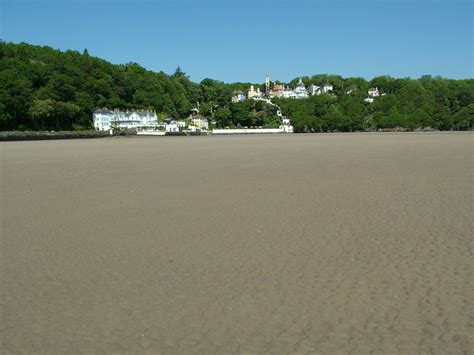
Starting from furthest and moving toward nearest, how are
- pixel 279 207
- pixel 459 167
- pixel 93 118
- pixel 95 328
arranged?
1. pixel 93 118
2. pixel 459 167
3. pixel 279 207
4. pixel 95 328

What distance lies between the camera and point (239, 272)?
674 cm

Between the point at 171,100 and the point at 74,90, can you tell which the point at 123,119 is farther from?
the point at 171,100

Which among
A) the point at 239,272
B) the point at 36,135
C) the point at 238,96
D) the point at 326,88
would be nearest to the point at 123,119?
the point at 36,135

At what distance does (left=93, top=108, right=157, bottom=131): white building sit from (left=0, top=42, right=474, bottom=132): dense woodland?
10.7 feet

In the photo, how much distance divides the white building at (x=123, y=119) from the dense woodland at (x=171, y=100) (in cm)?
327

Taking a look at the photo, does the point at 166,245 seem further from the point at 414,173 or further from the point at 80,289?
the point at 414,173

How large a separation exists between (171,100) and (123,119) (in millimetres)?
31566

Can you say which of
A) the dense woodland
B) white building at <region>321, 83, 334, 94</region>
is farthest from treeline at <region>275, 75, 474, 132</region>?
white building at <region>321, 83, 334, 94</region>

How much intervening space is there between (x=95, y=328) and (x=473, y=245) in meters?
5.93

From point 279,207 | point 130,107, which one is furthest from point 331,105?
point 279,207

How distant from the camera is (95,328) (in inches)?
194

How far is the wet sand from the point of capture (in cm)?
472

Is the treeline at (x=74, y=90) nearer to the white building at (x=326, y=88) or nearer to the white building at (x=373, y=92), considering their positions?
the white building at (x=326, y=88)

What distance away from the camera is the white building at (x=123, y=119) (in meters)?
124
